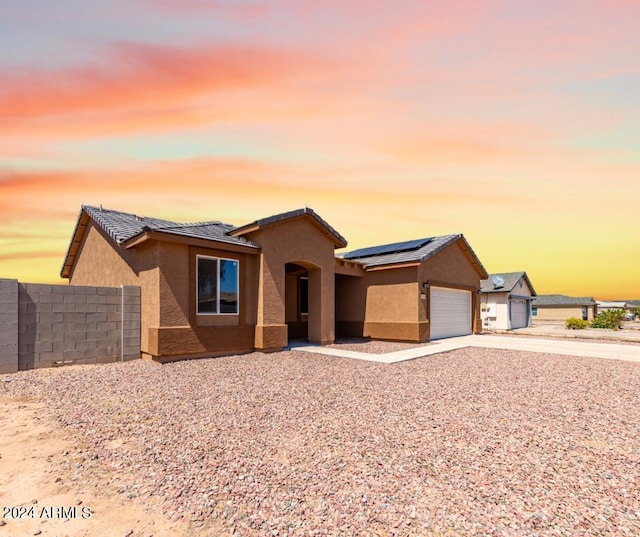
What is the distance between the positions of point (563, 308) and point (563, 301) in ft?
3.84

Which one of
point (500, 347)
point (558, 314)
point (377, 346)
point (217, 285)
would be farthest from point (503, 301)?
point (217, 285)

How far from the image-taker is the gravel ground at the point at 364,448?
138 inches

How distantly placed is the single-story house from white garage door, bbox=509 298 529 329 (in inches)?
480

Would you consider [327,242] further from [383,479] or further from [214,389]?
[383,479]

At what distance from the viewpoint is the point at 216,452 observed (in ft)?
15.6

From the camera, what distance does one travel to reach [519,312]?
108ft

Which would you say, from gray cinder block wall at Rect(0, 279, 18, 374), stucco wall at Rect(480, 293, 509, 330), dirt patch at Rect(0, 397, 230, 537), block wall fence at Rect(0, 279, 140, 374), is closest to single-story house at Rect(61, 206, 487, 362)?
block wall fence at Rect(0, 279, 140, 374)

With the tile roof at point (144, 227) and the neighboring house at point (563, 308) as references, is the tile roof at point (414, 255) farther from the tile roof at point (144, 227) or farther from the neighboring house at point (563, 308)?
the neighboring house at point (563, 308)

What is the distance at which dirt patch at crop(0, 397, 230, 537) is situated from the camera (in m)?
3.30

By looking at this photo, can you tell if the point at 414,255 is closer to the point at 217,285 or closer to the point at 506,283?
the point at 217,285

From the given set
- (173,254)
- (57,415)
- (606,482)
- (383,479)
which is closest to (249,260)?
(173,254)

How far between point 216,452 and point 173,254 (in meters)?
7.75

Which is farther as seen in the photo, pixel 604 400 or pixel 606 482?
pixel 604 400

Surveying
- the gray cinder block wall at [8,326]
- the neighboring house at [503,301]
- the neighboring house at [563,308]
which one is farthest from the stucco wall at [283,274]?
the neighboring house at [563,308]
